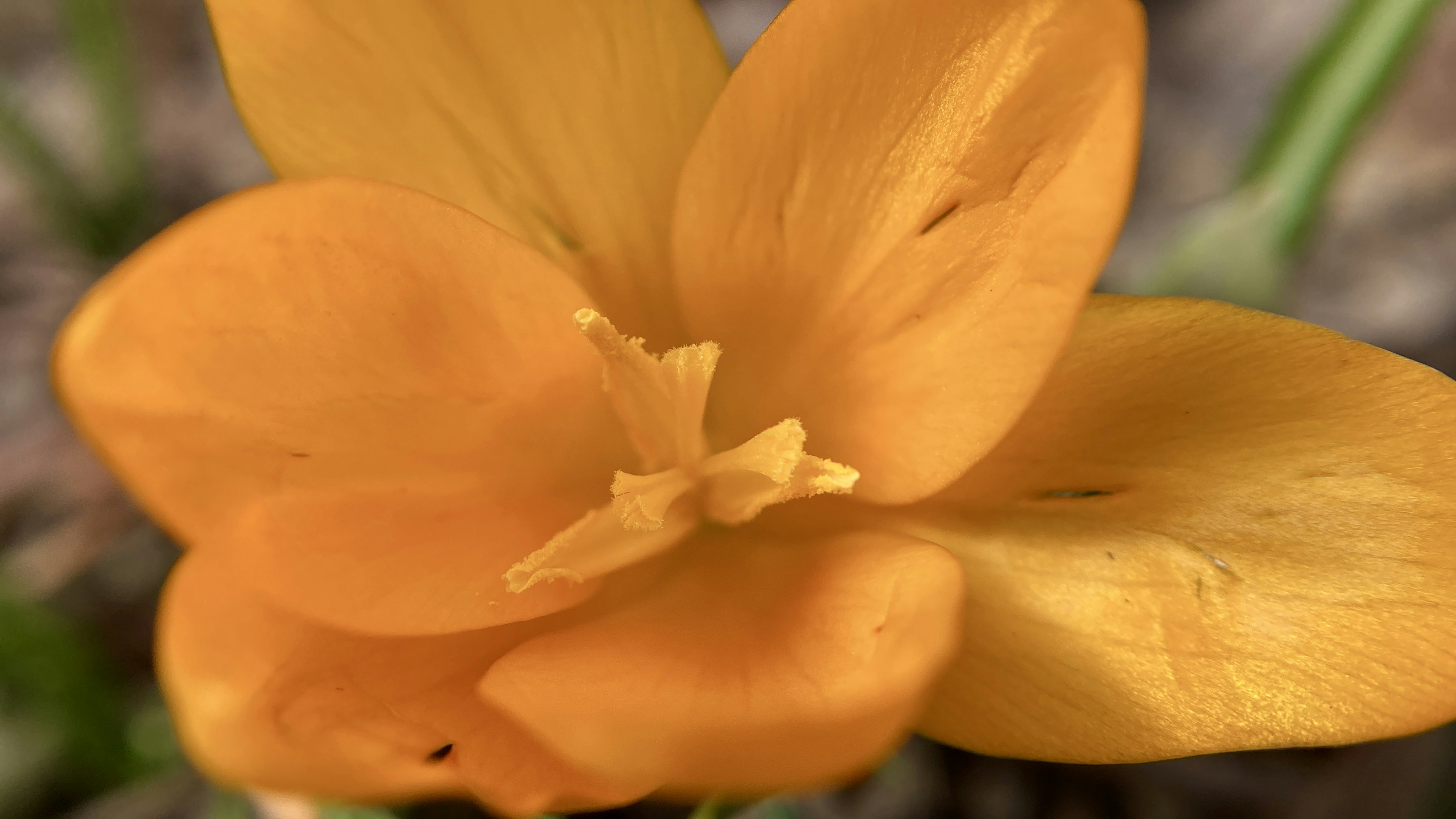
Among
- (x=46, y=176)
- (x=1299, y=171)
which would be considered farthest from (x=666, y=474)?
(x=46, y=176)

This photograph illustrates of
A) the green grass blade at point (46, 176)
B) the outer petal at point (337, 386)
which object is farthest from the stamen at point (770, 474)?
the green grass blade at point (46, 176)

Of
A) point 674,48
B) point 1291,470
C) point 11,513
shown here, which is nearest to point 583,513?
point 674,48

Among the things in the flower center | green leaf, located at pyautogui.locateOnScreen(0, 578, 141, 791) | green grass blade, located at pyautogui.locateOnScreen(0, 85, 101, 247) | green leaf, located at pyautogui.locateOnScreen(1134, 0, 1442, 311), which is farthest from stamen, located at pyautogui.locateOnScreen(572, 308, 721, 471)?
green grass blade, located at pyautogui.locateOnScreen(0, 85, 101, 247)

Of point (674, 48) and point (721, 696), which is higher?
point (674, 48)

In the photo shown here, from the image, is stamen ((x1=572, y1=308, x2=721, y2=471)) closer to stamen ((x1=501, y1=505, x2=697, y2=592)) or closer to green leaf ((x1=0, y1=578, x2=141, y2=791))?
stamen ((x1=501, y1=505, x2=697, y2=592))

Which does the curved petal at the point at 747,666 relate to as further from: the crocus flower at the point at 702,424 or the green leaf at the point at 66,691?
the green leaf at the point at 66,691

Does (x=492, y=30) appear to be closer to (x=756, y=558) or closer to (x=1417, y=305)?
(x=756, y=558)
